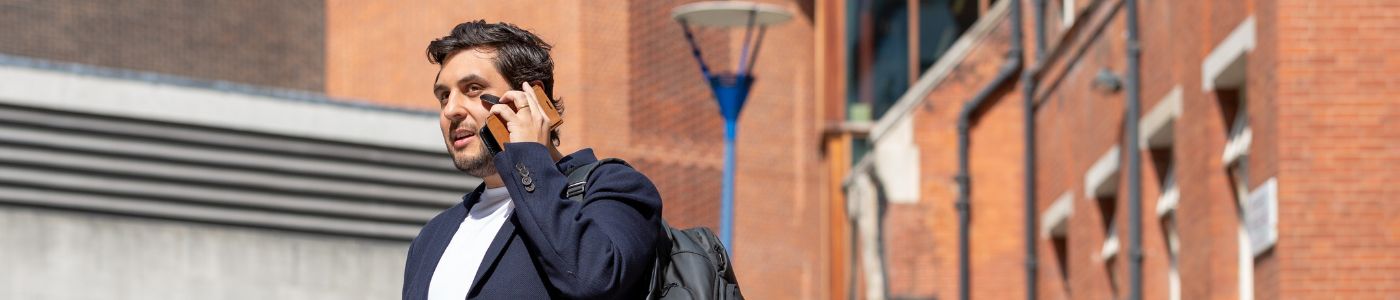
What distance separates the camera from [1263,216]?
49.2ft

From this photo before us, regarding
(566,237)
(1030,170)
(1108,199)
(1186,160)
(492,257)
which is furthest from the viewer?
(1030,170)

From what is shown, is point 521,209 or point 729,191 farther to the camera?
point 729,191

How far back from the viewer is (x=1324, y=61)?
14.4 meters

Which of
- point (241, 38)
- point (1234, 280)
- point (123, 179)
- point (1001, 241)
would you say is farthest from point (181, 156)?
point (241, 38)

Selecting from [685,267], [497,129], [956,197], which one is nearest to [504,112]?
[497,129]

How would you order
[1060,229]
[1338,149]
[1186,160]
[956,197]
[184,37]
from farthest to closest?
[184,37]
[956,197]
[1060,229]
[1186,160]
[1338,149]

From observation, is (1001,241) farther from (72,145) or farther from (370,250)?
(72,145)

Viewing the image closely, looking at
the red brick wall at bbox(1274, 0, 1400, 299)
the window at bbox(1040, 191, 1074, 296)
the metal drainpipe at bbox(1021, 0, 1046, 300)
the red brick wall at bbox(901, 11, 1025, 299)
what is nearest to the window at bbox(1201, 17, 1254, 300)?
the red brick wall at bbox(1274, 0, 1400, 299)

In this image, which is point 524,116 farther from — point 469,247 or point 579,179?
point 469,247

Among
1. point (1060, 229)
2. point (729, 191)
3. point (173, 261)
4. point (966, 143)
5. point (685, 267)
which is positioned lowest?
point (685, 267)

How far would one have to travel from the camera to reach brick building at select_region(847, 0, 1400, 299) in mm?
14414

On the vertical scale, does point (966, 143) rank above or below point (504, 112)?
above

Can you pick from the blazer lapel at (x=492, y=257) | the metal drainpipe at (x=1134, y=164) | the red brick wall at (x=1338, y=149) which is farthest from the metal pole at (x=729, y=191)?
the blazer lapel at (x=492, y=257)

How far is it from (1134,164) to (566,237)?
1524 centimetres
